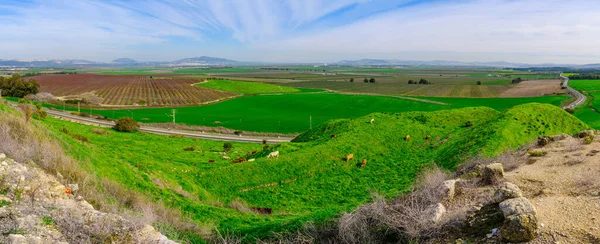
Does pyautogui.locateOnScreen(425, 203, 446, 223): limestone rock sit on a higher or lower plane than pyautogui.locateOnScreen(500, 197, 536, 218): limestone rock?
lower

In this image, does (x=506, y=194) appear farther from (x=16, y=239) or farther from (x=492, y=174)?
(x=16, y=239)

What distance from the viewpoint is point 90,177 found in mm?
15617

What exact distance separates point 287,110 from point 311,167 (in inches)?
2786

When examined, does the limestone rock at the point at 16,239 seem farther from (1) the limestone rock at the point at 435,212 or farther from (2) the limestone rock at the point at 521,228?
(2) the limestone rock at the point at 521,228

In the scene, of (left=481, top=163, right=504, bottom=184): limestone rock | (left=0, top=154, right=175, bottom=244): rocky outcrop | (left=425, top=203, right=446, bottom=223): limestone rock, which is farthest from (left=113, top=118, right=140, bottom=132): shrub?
(left=425, top=203, right=446, bottom=223): limestone rock

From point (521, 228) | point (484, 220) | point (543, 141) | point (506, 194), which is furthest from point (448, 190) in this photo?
point (543, 141)

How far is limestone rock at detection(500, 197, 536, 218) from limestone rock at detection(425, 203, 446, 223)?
5.47 ft

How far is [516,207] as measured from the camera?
8484 millimetres

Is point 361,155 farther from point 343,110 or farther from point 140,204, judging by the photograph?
point 343,110

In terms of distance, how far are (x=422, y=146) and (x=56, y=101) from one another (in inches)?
3910

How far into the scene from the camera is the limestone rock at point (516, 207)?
8.34 m

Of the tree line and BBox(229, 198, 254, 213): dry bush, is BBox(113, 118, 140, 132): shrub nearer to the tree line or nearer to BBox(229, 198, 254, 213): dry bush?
BBox(229, 198, 254, 213): dry bush

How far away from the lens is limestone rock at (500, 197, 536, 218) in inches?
328

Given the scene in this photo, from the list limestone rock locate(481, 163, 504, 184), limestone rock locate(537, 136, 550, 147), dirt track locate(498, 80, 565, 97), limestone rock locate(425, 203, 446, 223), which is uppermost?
limestone rock locate(481, 163, 504, 184)
